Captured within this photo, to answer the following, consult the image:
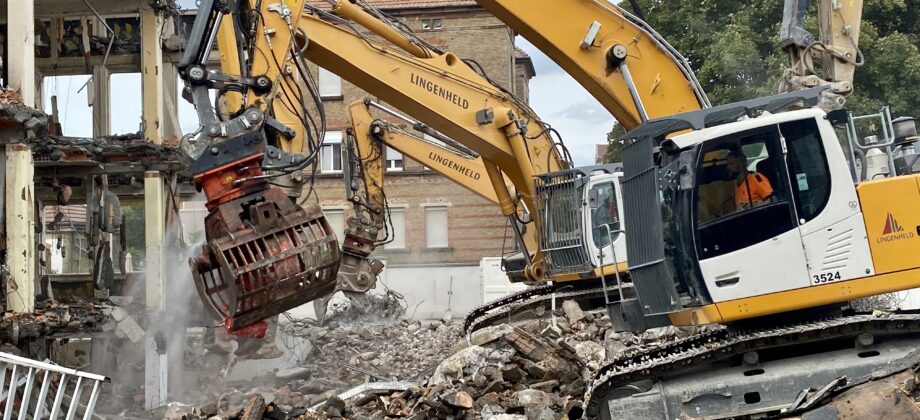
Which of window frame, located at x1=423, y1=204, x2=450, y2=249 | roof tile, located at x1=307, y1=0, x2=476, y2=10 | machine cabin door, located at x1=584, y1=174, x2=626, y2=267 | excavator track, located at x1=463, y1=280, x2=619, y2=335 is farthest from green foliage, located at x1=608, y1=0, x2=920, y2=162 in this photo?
window frame, located at x1=423, y1=204, x2=450, y2=249

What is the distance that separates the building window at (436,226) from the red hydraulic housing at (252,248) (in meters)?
28.5

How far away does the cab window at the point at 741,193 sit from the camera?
8.01 m

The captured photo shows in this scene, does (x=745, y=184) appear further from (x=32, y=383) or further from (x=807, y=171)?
(x=32, y=383)

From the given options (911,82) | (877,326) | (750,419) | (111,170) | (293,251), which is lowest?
(750,419)

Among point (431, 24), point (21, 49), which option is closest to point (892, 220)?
point (21, 49)

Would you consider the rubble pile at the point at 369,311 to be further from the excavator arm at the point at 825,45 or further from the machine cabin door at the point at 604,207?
the excavator arm at the point at 825,45

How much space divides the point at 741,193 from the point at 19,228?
8.76 meters

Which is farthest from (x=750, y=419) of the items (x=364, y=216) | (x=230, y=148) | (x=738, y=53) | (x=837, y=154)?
(x=738, y=53)

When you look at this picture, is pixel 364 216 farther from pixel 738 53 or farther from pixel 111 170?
pixel 738 53

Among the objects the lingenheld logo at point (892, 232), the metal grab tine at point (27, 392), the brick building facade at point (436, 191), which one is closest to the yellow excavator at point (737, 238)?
the lingenheld logo at point (892, 232)

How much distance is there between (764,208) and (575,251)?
743cm

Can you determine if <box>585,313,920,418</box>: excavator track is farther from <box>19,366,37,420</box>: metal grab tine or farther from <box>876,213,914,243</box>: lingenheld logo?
<box>19,366,37,420</box>: metal grab tine

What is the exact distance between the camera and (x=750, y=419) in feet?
25.6

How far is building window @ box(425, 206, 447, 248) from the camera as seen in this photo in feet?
119
